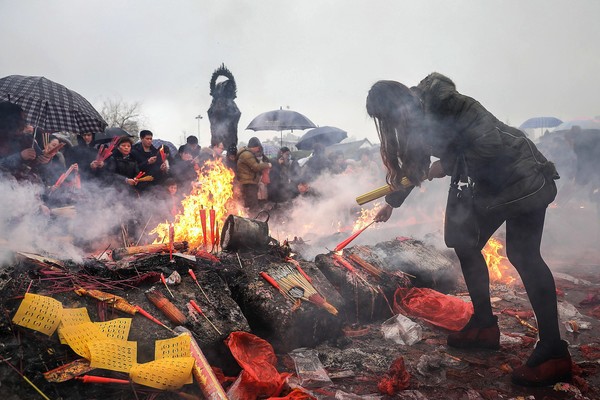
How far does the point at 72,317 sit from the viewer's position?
275 cm

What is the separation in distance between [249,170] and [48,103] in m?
4.05

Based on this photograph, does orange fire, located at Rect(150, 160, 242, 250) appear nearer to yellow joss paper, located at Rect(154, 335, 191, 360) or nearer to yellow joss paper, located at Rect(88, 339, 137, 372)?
yellow joss paper, located at Rect(154, 335, 191, 360)

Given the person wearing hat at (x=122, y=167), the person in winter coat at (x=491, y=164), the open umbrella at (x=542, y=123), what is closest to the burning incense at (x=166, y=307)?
the person in winter coat at (x=491, y=164)

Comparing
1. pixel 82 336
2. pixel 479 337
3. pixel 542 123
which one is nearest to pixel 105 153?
pixel 82 336

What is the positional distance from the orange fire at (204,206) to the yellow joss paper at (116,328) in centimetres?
220

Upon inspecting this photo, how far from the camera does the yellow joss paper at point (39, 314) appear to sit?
256cm

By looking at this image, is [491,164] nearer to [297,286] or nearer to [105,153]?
[297,286]

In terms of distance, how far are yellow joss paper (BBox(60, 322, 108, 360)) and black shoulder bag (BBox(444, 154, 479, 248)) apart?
299 cm

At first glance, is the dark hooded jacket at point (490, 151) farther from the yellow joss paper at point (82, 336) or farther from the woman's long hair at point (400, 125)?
the yellow joss paper at point (82, 336)

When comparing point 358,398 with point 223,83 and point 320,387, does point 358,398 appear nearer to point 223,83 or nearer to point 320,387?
point 320,387

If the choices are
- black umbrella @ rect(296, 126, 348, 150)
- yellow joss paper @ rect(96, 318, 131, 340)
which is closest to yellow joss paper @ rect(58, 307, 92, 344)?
yellow joss paper @ rect(96, 318, 131, 340)

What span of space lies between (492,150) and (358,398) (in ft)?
7.03

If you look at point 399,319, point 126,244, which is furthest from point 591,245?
point 126,244

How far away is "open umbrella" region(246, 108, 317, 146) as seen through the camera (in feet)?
43.8
